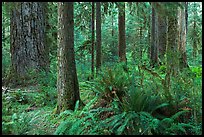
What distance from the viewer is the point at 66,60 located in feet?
17.4

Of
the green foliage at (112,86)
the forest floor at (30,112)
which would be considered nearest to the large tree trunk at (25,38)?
the forest floor at (30,112)

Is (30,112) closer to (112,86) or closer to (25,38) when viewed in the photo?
(112,86)

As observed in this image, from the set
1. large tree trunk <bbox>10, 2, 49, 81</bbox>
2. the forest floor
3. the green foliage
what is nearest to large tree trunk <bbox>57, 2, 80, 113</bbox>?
the forest floor

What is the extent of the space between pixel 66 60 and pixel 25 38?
393 cm

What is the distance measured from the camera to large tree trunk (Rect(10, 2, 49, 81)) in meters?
8.66

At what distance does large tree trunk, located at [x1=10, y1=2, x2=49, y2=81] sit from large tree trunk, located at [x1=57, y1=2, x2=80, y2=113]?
3.58 metres

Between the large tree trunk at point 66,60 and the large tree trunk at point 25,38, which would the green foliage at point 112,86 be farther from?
the large tree trunk at point 25,38

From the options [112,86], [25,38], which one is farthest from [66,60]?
[25,38]

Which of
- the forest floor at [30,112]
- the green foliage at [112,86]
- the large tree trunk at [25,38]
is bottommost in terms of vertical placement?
the forest floor at [30,112]

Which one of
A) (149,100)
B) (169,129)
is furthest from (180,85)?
(169,129)

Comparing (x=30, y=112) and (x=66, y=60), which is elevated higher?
(x=66, y=60)

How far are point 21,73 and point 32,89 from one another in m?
1.10

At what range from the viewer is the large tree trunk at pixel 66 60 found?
5215 millimetres

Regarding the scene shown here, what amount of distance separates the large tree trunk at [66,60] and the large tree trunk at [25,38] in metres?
3.58
